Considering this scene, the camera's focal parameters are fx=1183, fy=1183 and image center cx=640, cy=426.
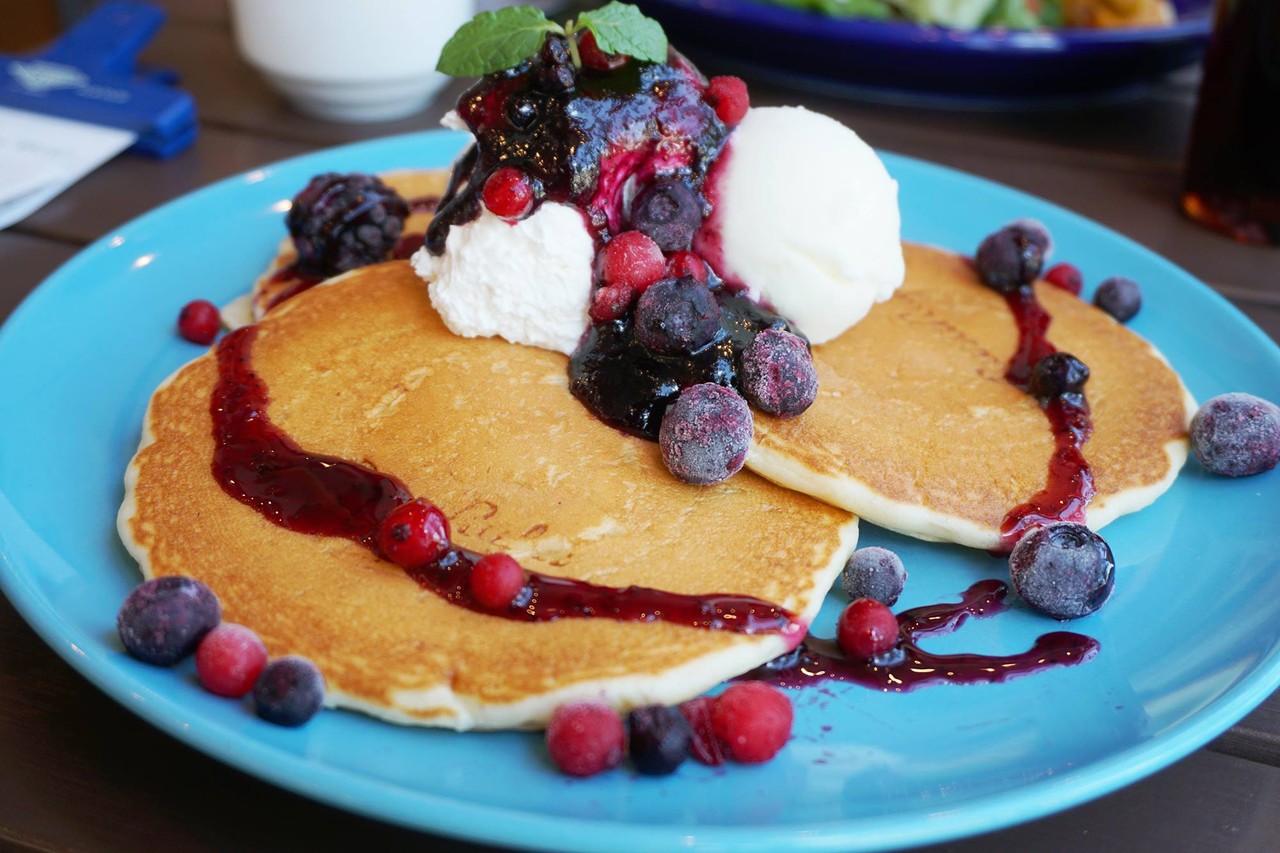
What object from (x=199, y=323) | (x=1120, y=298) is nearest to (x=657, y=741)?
(x=199, y=323)

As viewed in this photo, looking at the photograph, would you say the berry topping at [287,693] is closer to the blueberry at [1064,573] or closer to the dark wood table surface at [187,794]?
the dark wood table surface at [187,794]

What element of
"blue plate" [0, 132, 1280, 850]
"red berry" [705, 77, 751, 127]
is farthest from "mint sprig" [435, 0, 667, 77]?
"blue plate" [0, 132, 1280, 850]

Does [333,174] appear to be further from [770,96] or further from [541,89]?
[770,96]

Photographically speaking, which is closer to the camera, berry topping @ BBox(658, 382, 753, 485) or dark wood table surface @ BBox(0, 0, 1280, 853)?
dark wood table surface @ BBox(0, 0, 1280, 853)

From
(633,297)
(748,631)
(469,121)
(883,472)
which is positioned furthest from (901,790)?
(469,121)

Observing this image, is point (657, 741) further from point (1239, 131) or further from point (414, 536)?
point (1239, 131)

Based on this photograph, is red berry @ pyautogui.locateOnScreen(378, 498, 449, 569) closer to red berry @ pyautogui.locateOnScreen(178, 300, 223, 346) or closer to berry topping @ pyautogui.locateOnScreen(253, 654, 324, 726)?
berry topping @ pyautogui.locateOnScreen(253, 654, 324, 726)
